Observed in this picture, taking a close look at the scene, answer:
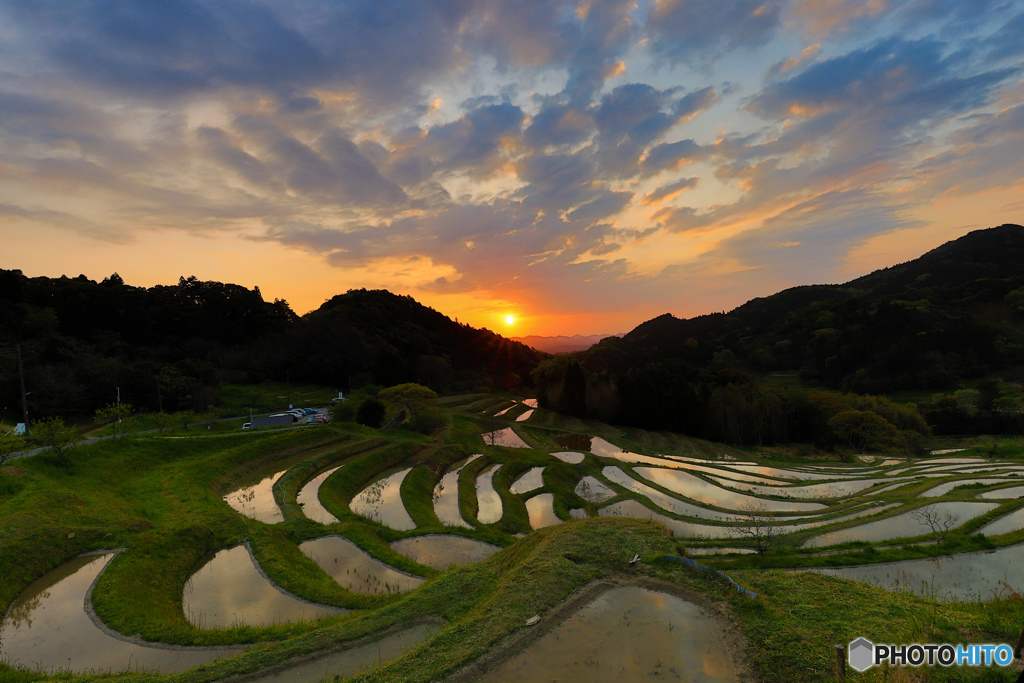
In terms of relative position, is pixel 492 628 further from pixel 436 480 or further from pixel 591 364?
pixel 591 364

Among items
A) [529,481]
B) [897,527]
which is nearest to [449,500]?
[529,481]

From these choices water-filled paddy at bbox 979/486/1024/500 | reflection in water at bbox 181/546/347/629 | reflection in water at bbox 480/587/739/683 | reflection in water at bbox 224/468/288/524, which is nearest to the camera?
reflection in water at bbox 480/587/739/683

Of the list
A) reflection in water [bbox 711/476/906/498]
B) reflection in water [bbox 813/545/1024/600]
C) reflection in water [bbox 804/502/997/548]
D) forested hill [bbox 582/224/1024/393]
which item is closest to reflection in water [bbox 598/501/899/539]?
reflection in water [bbox 804/502/997/548]

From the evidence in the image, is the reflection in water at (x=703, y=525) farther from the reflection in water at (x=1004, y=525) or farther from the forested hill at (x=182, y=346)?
the forested hill at (x=182, y=346)

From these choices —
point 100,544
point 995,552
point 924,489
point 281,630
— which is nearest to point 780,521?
point 995,552
